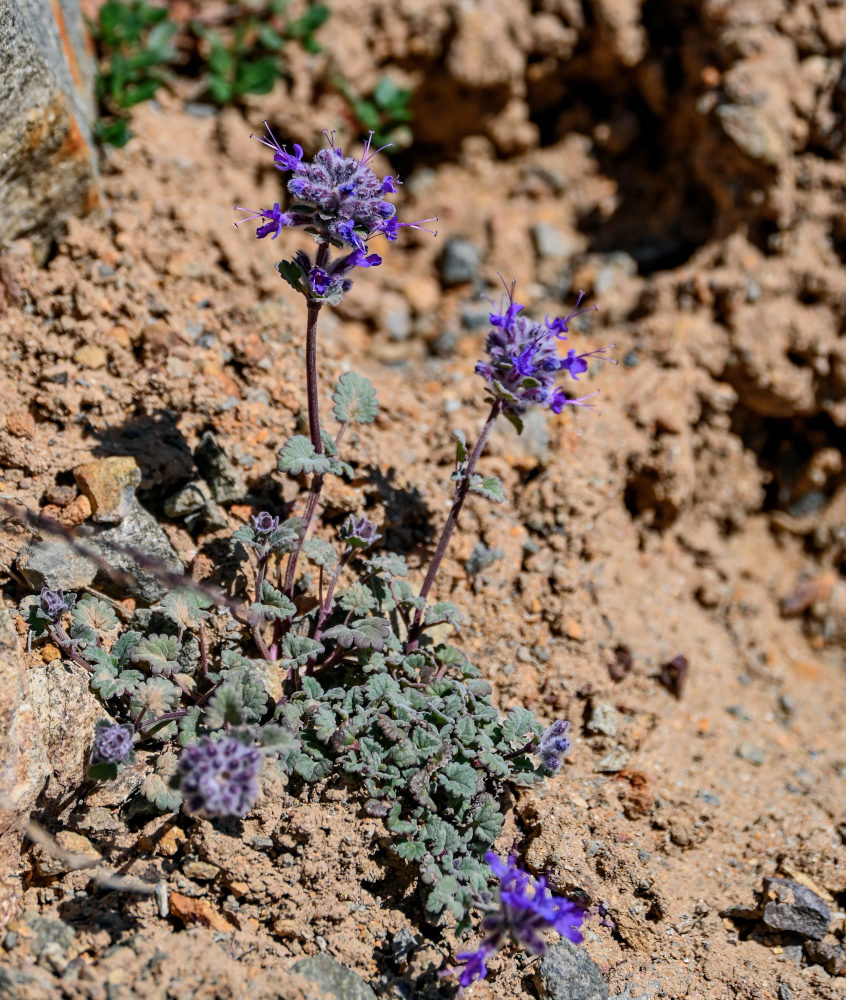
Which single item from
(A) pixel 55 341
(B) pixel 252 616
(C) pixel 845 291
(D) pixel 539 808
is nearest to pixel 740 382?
(C) pixel 845 291

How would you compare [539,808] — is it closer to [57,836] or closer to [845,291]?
[57,836]

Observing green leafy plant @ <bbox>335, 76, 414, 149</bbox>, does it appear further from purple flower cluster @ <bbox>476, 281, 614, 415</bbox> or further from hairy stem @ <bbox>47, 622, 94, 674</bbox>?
hairy stem @ <bbox>47, 622, 94, 674</bbox>

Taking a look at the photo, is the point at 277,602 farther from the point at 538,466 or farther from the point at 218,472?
the point at 538,466

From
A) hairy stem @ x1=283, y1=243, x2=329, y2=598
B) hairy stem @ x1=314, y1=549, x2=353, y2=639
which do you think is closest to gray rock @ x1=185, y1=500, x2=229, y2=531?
hairy stem @ x1=283, y1=243, x2=329, y2=598

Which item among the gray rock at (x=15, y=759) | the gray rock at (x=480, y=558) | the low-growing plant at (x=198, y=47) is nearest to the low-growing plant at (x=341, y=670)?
the gray rock at (x=15, y=759)

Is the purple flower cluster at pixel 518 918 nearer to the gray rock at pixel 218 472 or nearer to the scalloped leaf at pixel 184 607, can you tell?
the scalloped leaf at pixel 184 607

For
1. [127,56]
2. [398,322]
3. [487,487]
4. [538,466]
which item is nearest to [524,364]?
[487,487]
